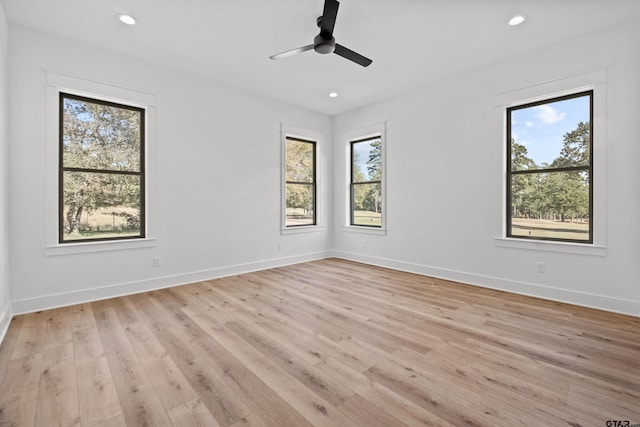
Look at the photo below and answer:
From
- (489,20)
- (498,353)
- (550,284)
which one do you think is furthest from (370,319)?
(489,20)

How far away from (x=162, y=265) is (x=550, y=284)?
4.90 metres

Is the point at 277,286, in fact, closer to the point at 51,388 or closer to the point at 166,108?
the point at 51,388

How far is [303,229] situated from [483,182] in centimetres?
314

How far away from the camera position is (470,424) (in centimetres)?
154

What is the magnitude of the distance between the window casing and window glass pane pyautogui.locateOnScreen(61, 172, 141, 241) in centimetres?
377

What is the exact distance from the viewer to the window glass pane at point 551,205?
3467mm

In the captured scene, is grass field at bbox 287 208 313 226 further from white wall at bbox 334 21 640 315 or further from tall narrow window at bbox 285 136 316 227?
white wall at bbox 334 21 640 315

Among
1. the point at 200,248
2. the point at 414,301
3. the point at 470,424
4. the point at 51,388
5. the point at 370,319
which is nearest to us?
the point at 470,424

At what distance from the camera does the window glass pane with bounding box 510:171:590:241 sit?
347 cm

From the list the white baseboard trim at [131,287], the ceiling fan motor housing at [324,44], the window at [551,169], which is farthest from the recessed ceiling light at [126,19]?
the window at [551,169]

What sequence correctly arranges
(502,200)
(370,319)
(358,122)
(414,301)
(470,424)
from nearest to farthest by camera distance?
1. (470,424)
2. (370,319)
3. (414,301)
4. (502,200)
5. (358,122)

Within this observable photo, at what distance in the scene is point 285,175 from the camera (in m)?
5.51

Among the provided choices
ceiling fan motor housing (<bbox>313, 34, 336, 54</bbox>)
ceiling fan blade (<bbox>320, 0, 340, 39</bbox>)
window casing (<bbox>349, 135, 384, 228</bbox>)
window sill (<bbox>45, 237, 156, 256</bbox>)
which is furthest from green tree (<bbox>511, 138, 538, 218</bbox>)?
window sill (<bbox>45, 237, 156, 256</bbox>)

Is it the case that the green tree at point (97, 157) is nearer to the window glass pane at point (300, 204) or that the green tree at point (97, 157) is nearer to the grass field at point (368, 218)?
the window glass pane at point (300, 204)
